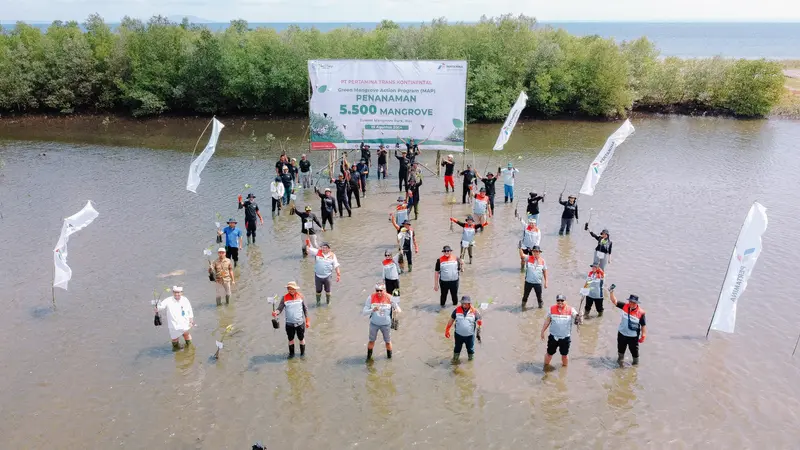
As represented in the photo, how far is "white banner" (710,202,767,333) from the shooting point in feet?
37.6

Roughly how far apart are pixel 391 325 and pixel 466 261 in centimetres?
558

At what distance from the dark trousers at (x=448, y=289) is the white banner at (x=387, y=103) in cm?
1202

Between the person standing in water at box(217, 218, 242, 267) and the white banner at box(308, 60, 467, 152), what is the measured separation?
9.88 m

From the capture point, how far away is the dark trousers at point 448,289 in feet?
43.4

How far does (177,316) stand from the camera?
1166 cm

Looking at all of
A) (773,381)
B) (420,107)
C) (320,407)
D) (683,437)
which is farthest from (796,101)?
(320,407)

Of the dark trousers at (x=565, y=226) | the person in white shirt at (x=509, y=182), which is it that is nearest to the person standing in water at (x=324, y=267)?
the dark trousers at (x=565, y=226)

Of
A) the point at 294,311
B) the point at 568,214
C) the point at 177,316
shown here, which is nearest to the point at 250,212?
the point at 177,316

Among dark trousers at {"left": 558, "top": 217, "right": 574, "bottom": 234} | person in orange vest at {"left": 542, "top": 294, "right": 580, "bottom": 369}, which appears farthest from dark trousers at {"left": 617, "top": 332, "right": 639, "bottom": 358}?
dark trousers at {"left": 558, "top": 217, "right": 574, "bottom": 234}

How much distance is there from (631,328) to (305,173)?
51.2ft

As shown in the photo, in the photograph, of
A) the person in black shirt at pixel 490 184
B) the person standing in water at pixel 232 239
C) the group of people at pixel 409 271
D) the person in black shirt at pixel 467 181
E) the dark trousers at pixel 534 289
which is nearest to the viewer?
the group of people at pixel 409 271

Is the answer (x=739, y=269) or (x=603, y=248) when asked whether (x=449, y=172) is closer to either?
(x=603, y=248)

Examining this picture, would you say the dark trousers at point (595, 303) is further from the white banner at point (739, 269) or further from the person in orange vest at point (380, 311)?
the person in orange vest at point (380, 311)

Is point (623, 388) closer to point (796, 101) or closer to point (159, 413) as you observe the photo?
point (159, 413)
